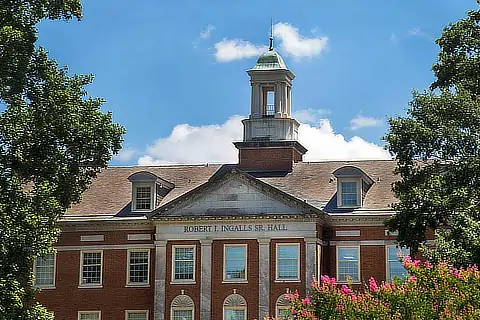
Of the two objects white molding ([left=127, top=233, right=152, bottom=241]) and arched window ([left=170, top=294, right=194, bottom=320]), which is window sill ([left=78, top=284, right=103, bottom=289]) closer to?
white molding ([left=127, top=233, right=152, bottom=241])

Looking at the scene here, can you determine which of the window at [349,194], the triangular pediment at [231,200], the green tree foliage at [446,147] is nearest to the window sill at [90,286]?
the triangular pediment at [231,200]

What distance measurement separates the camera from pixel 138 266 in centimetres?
4838

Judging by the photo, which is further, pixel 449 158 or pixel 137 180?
pixel 137 180

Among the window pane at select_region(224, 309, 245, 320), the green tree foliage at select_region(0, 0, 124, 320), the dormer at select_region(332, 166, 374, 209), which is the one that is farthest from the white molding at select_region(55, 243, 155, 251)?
the green tree foliage at select_region(0, 0, 124, 320)

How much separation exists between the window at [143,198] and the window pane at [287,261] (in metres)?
6.99

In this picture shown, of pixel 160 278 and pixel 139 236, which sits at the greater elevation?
pixel 139 236

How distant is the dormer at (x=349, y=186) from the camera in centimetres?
4731

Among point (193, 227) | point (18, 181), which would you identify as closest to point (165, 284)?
point (193, 227)

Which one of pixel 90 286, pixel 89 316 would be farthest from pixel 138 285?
pixel 89 316

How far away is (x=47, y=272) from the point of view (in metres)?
48.8

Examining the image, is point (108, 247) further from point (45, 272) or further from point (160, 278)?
point (160, 278)

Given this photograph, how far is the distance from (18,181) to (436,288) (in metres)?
15.6

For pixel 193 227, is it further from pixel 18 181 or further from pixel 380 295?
pixel 380 295

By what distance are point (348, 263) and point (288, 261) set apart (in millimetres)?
2862
